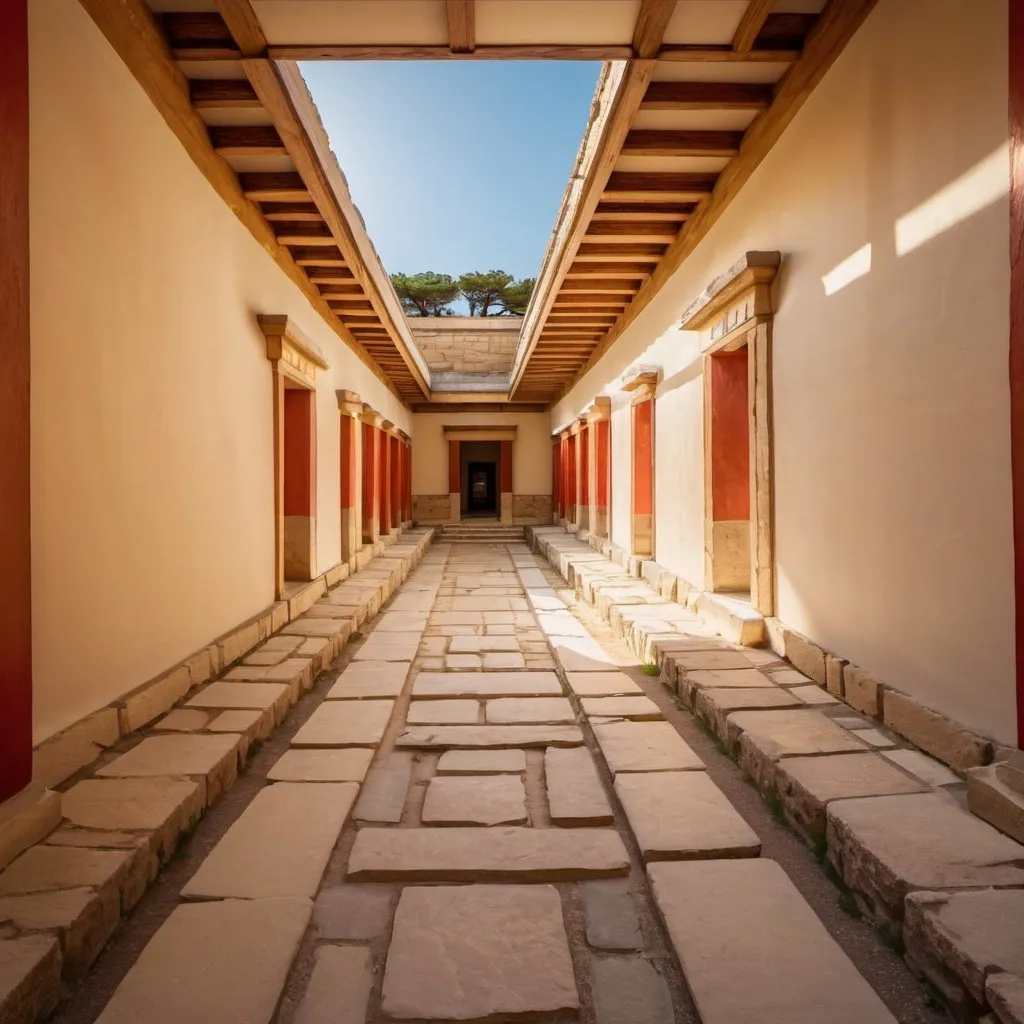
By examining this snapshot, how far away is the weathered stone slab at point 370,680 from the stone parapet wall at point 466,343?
13.1 meters

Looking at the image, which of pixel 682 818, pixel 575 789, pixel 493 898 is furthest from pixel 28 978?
pixel 682 818

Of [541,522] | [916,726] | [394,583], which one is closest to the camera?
[916,726]

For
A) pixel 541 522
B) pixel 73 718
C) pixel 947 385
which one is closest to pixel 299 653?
pixel 73 718

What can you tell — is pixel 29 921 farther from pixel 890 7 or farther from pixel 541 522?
pixel 541 522

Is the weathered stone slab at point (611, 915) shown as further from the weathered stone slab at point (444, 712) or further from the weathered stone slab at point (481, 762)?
the weathered stone slab at point (444, 712)

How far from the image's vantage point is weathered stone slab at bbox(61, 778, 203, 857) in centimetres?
250

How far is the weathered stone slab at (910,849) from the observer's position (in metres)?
2.04

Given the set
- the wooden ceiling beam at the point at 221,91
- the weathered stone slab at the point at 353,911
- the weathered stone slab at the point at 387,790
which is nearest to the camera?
the weathered stone slab at the point at 353,911

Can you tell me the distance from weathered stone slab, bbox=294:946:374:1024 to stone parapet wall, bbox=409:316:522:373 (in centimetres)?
1614

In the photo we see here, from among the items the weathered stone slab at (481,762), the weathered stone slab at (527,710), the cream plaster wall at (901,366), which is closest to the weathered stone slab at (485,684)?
the weathered stone slab at (527,710)

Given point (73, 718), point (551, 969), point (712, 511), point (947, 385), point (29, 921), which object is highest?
point (947, 385)

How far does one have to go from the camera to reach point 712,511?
19.3 feet

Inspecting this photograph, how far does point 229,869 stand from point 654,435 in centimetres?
642

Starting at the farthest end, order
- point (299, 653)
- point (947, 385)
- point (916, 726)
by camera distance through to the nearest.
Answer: point (299, 653)
point (916, 726)
point (947, 385)
